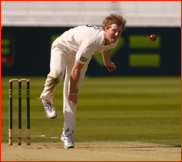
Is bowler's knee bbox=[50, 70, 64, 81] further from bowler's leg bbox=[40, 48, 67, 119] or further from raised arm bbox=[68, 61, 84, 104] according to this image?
raised arm bbox=[68, 61, 84, 104]

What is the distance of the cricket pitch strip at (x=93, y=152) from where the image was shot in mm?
4582

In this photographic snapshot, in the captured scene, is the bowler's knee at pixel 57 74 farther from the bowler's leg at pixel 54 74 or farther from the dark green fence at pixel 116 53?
the dark green fence at pixel 116 53

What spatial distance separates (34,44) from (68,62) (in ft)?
55.9

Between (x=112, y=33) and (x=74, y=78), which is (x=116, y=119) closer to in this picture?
(x=74, y=78)

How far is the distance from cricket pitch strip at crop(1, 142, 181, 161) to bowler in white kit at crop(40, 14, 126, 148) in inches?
13.2

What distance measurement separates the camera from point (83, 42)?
16.2 ft

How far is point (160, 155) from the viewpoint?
4.86 meters

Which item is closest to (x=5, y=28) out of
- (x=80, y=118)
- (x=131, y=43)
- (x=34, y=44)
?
(x=34, y=44)

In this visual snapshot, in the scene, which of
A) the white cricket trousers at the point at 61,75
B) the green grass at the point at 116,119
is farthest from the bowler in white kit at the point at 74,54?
the green grass at the point at 116,119

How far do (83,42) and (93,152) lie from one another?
131cm

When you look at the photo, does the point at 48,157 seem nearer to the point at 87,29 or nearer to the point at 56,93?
the point at 87,29

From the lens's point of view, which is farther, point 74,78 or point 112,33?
point 74,78

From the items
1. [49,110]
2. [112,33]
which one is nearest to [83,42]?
[112,33]

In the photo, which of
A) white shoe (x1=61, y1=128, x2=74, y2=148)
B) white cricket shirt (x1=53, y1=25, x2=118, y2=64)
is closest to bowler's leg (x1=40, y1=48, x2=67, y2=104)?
white cricket shirt (x1=53, y1=25, x2=118, y2=64)
